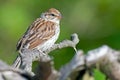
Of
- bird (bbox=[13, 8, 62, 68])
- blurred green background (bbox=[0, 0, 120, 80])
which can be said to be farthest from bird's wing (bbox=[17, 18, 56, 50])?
blurred green background (bbox=[0, 0, 120, 80])

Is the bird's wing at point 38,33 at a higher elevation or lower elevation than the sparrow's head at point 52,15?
lower

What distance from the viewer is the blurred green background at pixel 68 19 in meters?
5.73

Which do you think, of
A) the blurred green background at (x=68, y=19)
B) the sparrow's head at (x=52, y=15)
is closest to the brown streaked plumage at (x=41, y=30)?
the sparrow's head at (x=52, y=15)

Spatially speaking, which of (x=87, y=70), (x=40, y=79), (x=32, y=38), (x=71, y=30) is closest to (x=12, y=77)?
(x=40, y=79)

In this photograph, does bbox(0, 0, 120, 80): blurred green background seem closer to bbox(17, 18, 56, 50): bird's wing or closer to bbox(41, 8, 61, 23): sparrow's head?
bbox(41, 8, 61, 23): sparrow's head

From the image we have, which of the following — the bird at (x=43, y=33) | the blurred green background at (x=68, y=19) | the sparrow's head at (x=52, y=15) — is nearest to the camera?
the bird at (x=43, y=33)

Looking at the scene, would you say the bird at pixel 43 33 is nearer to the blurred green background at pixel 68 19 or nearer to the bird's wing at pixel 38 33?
the bird's wing at pixel 38 33

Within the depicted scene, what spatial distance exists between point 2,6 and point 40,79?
477cm

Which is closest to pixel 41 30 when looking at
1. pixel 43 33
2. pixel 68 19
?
pixel 43 33

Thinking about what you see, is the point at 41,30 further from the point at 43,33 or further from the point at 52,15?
the point at 52,15

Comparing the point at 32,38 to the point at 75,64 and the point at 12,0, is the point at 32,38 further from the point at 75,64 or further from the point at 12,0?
the point at 75,64

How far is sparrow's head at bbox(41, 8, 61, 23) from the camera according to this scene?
5074 millimetres

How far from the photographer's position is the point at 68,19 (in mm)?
6180

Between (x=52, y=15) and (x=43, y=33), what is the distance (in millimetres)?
371
